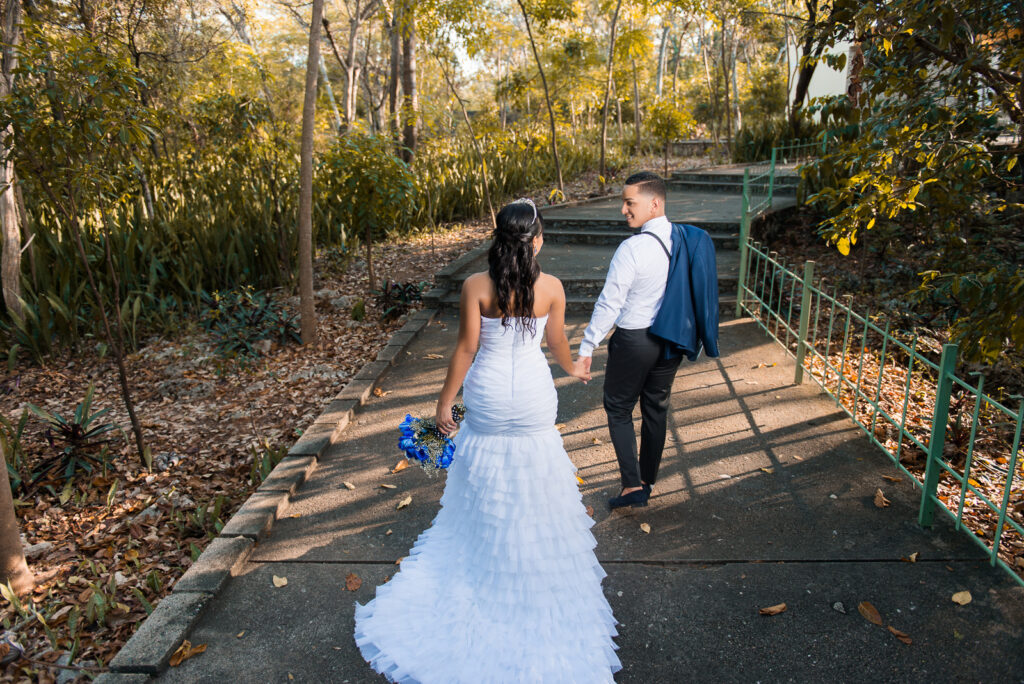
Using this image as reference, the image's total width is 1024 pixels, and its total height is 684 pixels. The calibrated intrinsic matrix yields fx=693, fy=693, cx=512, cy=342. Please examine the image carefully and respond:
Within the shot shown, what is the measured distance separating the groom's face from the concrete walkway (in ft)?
5.14

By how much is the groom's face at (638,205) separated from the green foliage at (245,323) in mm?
4249

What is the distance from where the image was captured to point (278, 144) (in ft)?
28.3

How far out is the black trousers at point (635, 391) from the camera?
333 cm

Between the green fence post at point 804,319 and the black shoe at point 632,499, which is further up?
the green fence post at point 804,319

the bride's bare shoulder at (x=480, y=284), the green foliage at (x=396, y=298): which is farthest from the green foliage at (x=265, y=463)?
the green foliage at (x=396, y=298)

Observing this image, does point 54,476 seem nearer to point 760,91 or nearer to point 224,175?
Answer: point 224,175

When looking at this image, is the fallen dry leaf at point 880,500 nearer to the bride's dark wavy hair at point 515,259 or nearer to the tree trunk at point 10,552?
the bride's dark wavy hair at point 515,259

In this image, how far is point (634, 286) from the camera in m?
3.24

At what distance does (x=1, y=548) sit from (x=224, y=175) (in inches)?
280

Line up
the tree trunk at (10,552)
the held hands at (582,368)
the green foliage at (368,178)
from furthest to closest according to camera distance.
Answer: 1. the green foliage at (368,178)
2. the tree trunk at (10,552)
3. the held hands at (582,368)

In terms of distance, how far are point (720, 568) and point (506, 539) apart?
115cm


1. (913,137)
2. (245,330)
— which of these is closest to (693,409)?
(913,137)

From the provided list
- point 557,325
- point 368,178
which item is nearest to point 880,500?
A: point 557,325

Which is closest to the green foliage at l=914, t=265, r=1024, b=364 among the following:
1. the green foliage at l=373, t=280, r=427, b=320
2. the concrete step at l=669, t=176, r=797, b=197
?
the green foliage at l=373, t=280, r=427, b=320
